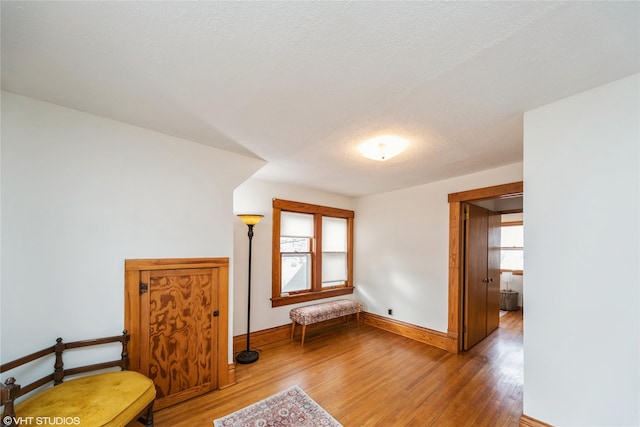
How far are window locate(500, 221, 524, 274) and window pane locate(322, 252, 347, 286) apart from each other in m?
4.47

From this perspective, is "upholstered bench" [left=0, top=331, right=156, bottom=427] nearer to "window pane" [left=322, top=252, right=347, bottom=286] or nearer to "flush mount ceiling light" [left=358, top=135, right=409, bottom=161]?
"flush mount ceiling light" [left=358, top=135, right=409, bottom=161]

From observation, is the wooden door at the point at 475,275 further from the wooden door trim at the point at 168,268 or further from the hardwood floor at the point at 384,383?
the wooden door trim at the point at 168,268

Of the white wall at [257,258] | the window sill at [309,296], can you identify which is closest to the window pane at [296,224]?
the white wall at [257,258]

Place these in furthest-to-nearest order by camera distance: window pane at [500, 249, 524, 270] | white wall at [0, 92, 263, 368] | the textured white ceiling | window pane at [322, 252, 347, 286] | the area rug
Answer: window pane at [500, 249, 524, 270], window pane at [322, 252, 347, 286], the area rug, white wall at [0, 92, 263, 368], the textured white ceiling

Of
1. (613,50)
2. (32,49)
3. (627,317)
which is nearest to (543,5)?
(613,50)

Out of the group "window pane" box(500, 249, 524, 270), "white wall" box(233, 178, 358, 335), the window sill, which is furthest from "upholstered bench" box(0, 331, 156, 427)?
"window pane" box(500, 249, 524, 270)

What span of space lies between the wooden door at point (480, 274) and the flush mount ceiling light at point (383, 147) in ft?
6.13

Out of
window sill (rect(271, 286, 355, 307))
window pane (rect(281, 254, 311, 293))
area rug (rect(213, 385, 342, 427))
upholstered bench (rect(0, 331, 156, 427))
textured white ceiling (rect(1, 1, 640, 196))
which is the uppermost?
textured white ceiling (rect(1, 1, 640, 196))

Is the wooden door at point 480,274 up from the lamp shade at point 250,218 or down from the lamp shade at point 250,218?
down

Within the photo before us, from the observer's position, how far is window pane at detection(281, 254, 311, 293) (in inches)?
165

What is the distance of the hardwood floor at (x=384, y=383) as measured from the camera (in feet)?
7.25

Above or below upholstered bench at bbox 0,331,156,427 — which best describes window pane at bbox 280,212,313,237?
above

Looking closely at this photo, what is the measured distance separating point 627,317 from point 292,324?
3.57m

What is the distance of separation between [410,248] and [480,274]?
1.11 metres
